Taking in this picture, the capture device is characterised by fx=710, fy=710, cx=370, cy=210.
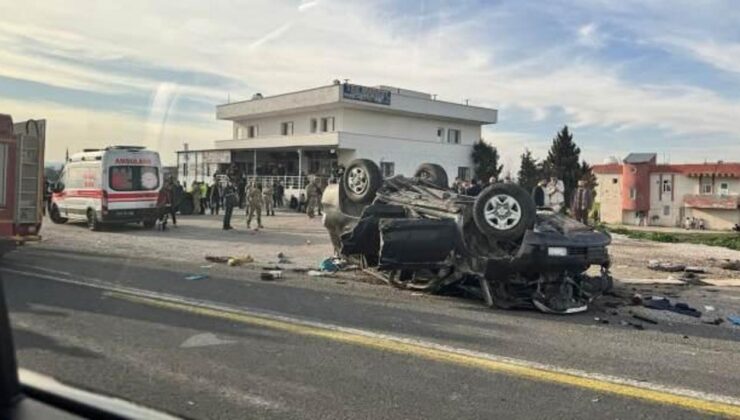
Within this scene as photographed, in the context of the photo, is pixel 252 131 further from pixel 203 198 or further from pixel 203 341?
pixel 203 341

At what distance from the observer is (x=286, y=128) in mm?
50250

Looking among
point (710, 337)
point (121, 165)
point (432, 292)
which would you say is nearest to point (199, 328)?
point (432, 292)

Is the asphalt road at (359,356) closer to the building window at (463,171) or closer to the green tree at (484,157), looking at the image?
the building window at (463,171)

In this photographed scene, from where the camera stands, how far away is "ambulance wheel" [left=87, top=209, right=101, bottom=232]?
759 inches

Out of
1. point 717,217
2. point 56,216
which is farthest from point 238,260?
point 717,217

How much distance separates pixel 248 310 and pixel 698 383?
4511 millimetres

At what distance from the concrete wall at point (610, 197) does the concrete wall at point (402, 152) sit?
1089 centimetres

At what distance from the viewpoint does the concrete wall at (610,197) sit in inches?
2084

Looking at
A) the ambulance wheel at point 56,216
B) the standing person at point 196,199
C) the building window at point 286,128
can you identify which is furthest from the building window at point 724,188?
the ambulance wheel at point 56,216

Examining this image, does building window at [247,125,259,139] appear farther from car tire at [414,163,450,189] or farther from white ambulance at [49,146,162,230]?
car tire at [414,163,450,189]

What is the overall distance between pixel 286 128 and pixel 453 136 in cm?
1246

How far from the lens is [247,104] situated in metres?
52.1

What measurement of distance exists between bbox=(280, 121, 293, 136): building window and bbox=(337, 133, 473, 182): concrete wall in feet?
21.5

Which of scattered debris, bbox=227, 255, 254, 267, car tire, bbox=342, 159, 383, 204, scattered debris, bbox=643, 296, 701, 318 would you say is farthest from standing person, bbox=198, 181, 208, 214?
scattered debris, bbox=643, 296, 701, 318
